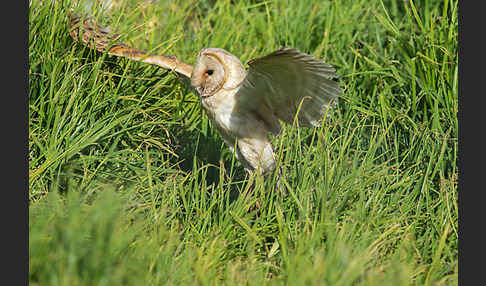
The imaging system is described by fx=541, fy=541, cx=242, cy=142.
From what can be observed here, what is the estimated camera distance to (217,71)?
329 cm

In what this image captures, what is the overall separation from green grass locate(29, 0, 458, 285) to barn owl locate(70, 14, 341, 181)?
0.43 ft

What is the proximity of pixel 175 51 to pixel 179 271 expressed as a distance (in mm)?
2436

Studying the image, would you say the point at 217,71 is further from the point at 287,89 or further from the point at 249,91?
the point at 287,89

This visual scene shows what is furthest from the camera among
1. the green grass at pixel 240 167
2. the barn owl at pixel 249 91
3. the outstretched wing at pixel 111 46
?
the outstretched wing at pixel 111 46

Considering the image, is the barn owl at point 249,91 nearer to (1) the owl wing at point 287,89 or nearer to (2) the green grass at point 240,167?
(1) the owl wing at point 287,89

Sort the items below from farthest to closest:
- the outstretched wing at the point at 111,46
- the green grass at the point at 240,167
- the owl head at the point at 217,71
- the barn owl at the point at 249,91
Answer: the outstretched wing at the point at 111,46
the owl head at the point at 217,71
the barn owl at the point at 249,91
the green grass at the point at 240,167

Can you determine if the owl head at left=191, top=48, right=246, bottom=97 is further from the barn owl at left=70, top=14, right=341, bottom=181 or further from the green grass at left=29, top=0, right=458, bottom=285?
the green grass at left=29, top=0, right=458, bottom=285

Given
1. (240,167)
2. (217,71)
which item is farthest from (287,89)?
(240,167)

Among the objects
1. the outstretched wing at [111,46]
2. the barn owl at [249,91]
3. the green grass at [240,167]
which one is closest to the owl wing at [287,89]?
the barn owl at [249,91]

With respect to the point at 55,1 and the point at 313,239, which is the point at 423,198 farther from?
the point at 55,1

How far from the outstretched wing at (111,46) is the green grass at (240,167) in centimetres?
9

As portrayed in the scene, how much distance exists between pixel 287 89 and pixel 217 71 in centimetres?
45

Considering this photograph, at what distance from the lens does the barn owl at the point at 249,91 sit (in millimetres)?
3064

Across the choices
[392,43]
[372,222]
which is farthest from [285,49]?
[392,43]
